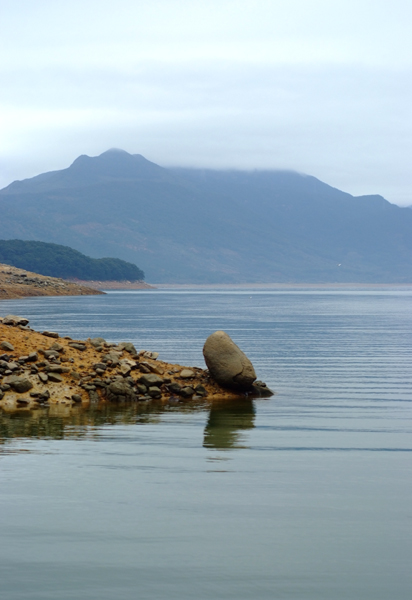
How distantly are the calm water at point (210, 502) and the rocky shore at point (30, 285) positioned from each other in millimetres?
147575

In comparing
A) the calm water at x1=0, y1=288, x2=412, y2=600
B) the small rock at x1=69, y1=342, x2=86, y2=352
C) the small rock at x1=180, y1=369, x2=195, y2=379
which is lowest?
the calm water at x1=0, y1=288, x2=412, y2=600

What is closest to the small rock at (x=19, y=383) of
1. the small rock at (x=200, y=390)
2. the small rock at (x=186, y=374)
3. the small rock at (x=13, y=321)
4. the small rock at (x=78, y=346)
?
the small rock at (x=78, y=346)

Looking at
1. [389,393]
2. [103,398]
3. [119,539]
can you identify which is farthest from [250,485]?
[389,393]

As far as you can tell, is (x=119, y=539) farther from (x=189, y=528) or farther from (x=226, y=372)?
(x=226, y=372)

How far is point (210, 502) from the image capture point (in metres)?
12.8

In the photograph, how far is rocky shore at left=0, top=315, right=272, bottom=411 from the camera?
24703mm

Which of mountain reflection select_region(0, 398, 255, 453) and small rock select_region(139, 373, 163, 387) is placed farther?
small rock select_region(139, 373, 163, 387)

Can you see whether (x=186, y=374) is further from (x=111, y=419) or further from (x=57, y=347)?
(x=111, y=419)

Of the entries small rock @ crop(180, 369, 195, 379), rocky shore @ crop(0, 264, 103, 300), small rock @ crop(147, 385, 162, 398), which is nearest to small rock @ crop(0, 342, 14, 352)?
small rock @ crop(147, 385, 162, 398)

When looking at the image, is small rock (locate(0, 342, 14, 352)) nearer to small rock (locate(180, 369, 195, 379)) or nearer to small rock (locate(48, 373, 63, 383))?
small rock (locate(48, 373, 63, 383))

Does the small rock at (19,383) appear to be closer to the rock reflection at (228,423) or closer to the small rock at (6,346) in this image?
the small rock at (6,346)

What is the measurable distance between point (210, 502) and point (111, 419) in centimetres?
911

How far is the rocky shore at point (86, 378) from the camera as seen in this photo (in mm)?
24703

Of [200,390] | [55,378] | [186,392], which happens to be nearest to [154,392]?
[186,392]
